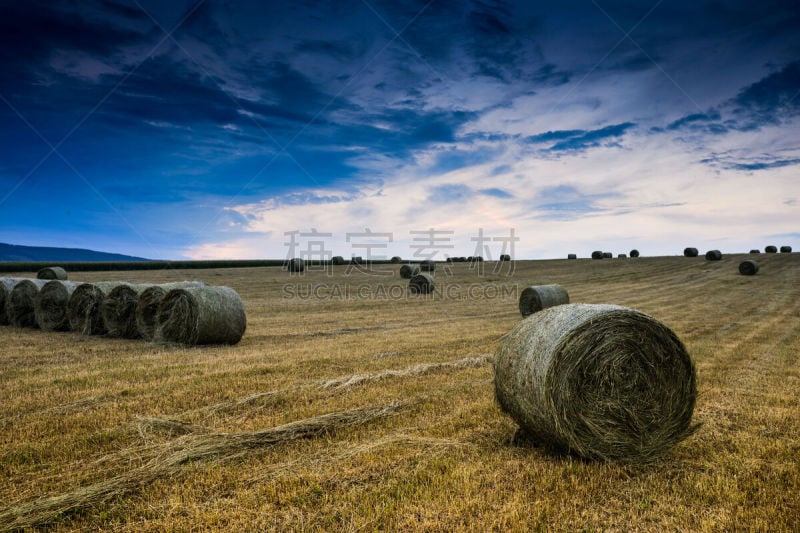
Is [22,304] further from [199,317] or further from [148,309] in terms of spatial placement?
[199,317]

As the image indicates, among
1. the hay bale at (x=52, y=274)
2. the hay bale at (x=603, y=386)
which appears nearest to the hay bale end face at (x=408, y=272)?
the hay bale at (x=52, y=274)

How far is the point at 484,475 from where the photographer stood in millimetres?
4477

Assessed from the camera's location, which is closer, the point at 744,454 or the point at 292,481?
the point at 292,481

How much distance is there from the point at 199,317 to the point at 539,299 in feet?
39.1

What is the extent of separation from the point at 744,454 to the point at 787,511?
1.21m

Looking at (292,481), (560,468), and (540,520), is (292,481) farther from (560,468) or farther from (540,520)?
(560,468)

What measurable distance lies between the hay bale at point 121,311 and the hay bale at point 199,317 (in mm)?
1310

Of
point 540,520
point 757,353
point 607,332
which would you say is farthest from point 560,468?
point 757,353

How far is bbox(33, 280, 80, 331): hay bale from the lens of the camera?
1445 centimetres

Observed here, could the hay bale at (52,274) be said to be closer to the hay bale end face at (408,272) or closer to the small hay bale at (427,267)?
the hay bale end face at (408,272)

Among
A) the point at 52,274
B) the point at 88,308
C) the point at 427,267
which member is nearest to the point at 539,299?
the point at 88,308

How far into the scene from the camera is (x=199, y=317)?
11.7 meters

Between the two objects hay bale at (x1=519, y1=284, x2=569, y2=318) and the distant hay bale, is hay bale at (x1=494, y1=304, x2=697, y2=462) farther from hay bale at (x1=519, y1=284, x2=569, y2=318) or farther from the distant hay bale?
hay bale at (x1=519, y1=284, x2=569, y2=318)

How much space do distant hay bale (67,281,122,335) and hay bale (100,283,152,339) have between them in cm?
30
